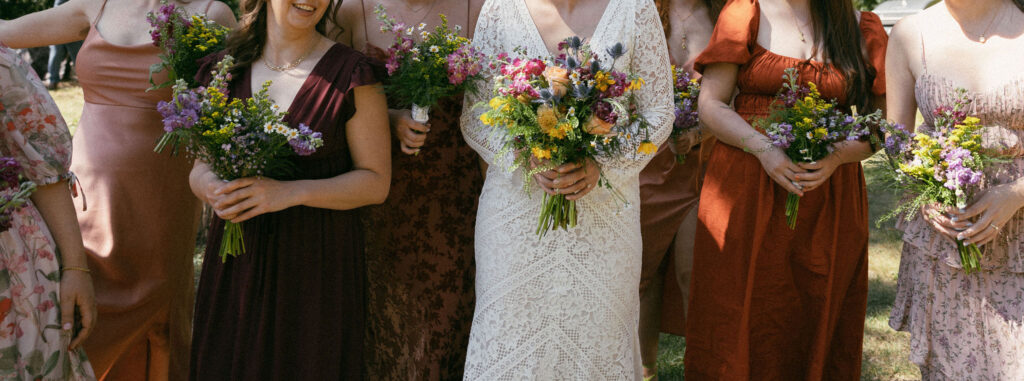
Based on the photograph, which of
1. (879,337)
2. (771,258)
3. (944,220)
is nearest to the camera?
(944,220)

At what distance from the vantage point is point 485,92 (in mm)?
3836

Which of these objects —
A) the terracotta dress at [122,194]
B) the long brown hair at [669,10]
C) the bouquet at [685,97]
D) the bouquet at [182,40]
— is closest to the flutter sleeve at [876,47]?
the bouquet at [685,97]

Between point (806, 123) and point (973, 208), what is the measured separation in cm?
78

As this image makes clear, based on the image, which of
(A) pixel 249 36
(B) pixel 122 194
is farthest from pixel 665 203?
(B) pixel 122 194

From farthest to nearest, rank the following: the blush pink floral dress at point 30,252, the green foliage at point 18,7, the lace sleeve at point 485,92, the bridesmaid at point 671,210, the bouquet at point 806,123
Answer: the green foliage at point 18,7 < the bridesmaid at point 671,210 < the bouquet at point 806,123 < the lace sleeve at point 485,92 < the blush pink floral dress at point 30,252

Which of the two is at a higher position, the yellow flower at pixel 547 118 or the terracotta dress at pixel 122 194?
the yellow flower at pixel 547 118

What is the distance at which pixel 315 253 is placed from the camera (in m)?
3.68

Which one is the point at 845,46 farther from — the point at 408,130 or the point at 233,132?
the point at 233,132

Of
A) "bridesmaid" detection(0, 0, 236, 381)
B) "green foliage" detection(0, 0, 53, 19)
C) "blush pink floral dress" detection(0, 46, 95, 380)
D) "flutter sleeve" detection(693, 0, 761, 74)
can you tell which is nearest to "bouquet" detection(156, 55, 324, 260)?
"blush pink floral dress" detection(0, 46, 95, 380)

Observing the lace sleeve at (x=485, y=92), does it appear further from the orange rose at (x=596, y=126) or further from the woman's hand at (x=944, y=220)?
the woman's hand at (x=944, y=220)

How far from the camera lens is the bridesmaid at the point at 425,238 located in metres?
4.26

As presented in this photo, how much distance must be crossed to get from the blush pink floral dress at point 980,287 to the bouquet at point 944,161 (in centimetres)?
8

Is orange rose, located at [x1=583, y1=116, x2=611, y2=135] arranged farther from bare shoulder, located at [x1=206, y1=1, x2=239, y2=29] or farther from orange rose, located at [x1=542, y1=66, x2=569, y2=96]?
bare shoulder, located at [x1=206, y1=1, x2=239, y2=29]

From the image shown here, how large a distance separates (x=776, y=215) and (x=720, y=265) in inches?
14.7
